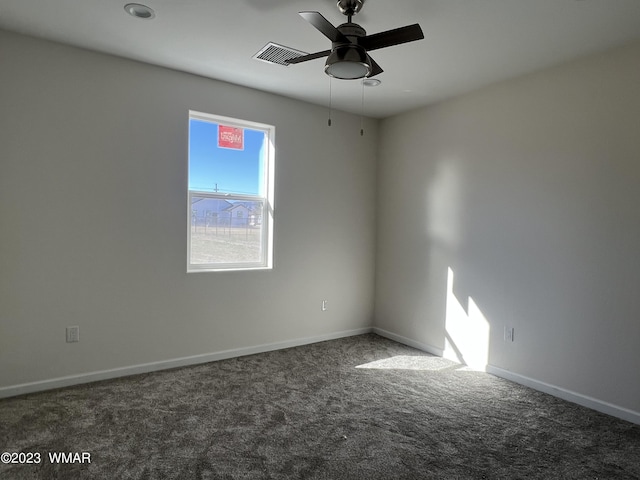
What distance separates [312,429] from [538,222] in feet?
8.07

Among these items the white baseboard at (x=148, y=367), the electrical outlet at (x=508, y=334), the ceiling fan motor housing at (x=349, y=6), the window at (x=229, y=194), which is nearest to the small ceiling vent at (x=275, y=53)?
the ceiling fan motor housing at (x=349, y=6)

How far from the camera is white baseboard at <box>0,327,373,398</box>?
9.61ft

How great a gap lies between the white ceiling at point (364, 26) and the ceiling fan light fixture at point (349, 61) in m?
0.44

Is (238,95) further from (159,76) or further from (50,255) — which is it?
(50,255)

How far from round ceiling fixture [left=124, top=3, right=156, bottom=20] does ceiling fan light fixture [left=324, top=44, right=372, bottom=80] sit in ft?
4.11

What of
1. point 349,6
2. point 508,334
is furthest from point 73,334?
point 508,334

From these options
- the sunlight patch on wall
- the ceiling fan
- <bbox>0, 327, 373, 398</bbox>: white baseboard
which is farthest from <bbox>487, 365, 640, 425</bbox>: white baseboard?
the ceiling fan

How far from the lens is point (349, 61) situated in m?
2.16

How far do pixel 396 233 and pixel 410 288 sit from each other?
2.20 ft

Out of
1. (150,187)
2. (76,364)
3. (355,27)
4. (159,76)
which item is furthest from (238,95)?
(76,364)

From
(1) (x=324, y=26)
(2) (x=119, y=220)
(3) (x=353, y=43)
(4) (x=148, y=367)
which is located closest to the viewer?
(1) (x=324, y=26)

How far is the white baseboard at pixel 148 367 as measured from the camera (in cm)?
293

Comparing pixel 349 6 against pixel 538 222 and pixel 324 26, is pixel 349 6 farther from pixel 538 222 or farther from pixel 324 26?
pixel 538 222

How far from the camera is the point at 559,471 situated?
2172 millimetres
